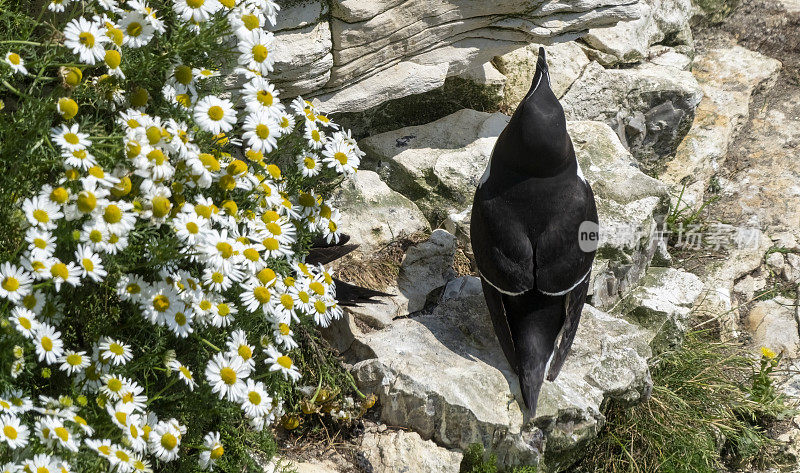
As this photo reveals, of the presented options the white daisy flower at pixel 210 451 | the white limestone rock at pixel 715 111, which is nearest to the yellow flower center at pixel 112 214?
the white daisy flower at pixel 210 451

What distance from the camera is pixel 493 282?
11.8ft

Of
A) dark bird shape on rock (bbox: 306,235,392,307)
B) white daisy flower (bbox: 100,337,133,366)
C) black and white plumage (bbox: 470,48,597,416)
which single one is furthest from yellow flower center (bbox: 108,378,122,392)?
black and white plumage (bbox: 470,48,597,416)

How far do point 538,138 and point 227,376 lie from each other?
1.69m

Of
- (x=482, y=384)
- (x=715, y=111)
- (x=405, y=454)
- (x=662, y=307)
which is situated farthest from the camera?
(x=715, y=111)

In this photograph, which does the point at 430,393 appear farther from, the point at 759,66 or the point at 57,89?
the point at 759,66

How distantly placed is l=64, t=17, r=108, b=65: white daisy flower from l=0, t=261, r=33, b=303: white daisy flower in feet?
2.10

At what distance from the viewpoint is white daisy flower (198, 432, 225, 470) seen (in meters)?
2.67

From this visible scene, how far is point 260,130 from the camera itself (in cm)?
270

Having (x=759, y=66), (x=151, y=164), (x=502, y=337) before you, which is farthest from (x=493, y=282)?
(x=759, y=66)

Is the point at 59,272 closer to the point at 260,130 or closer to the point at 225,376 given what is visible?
the point at 225,376

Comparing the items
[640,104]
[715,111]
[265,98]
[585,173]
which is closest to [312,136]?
[265,98]

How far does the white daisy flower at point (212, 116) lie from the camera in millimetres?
2584

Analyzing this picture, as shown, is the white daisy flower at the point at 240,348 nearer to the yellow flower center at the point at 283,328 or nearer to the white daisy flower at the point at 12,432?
the yellow flower center at the point at 283,328

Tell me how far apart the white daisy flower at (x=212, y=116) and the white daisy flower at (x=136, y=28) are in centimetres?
26
